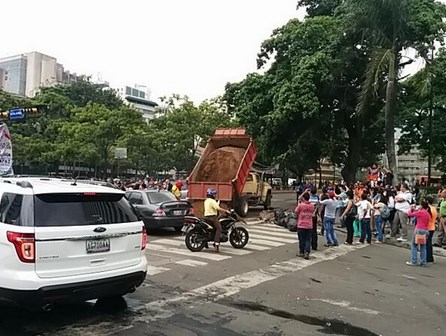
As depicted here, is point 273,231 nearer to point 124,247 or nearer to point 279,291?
point 279,291

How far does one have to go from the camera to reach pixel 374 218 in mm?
17203

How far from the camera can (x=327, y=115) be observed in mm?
30391

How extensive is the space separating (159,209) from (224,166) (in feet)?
17.9

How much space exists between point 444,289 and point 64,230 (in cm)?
718

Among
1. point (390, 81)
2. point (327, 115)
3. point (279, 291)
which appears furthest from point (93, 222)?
point (327, 115)

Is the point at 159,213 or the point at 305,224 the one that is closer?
the point at 305,224

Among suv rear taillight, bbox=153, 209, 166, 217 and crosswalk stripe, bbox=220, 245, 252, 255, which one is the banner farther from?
crosswalk stripe, bbox=220, 245, 252, 255

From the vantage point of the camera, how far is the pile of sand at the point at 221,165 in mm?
20297

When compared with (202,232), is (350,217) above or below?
above

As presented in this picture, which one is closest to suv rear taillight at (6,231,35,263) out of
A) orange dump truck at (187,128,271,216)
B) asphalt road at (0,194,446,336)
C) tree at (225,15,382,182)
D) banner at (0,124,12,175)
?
asphalt road at (0,194,446,336)

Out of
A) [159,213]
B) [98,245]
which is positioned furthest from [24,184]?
[159,213]

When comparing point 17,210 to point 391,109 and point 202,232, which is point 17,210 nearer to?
point 202,232

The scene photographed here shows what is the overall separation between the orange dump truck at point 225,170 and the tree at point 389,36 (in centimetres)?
587

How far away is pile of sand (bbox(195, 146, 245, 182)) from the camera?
20.3 meters
